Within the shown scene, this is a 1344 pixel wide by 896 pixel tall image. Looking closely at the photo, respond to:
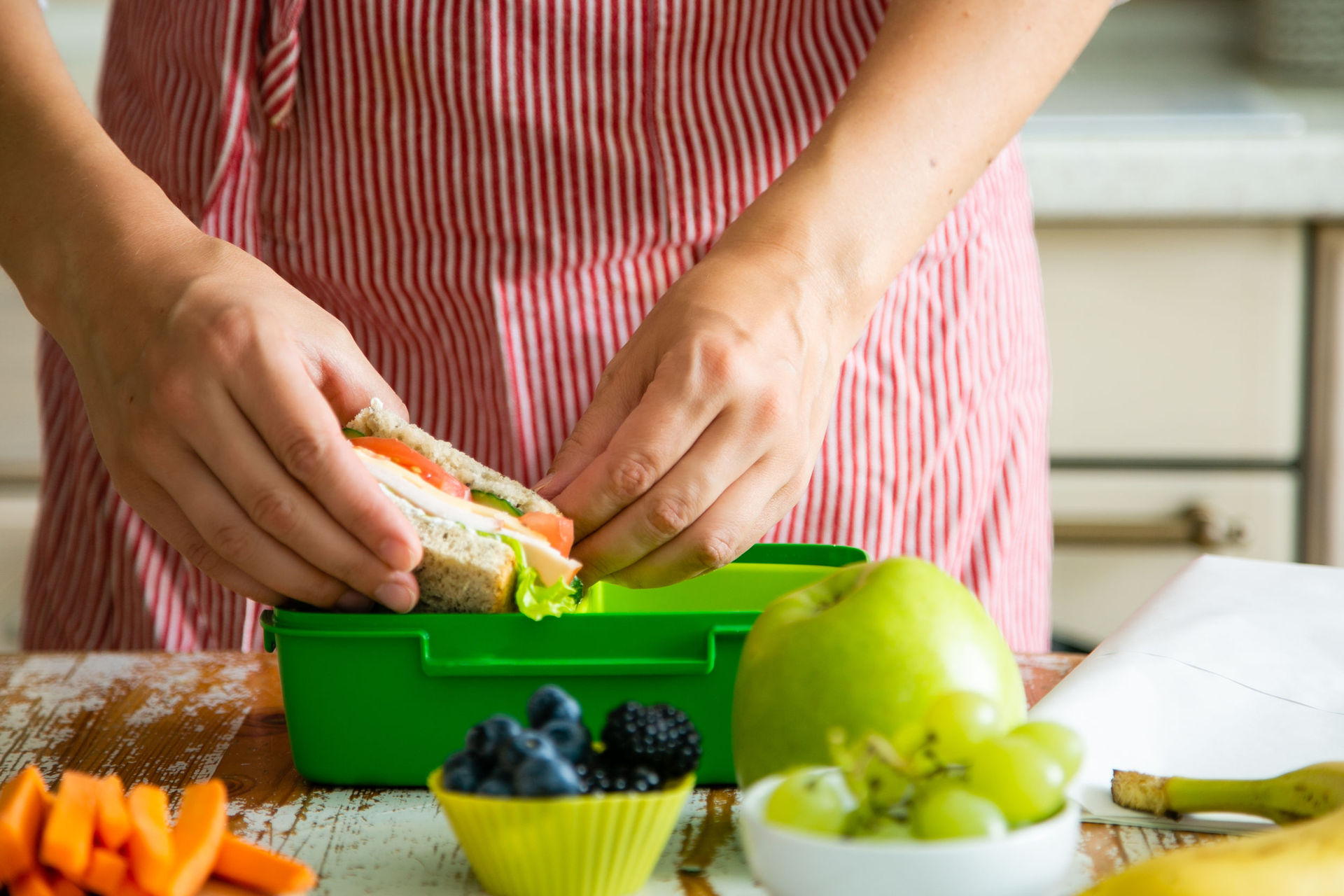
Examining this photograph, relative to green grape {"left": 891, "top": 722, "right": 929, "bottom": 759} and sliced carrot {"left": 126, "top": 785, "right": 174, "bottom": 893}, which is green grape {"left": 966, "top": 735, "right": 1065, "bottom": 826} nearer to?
green grape {"left": 891, "top": 722, "right": 929, "bottom": 759}

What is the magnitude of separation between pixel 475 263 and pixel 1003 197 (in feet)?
1.45

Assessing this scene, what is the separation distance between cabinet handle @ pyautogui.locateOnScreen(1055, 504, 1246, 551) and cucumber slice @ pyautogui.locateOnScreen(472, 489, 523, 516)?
98 cm

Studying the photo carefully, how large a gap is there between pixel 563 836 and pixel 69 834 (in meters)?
0.20

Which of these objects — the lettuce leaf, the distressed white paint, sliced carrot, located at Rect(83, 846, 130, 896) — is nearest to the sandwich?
the lettuce leaf

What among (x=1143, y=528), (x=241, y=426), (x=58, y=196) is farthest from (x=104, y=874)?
(x=1143, y=528)

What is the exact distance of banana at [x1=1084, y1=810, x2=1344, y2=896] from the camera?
1.49 ft

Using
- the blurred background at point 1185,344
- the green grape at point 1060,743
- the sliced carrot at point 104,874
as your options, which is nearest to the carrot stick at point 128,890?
the sliced carrot at point 104,874

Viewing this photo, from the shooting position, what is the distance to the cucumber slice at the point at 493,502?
719mm

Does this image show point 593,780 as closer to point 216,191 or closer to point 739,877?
point 739,877

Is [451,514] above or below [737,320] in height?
below

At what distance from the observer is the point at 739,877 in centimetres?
58

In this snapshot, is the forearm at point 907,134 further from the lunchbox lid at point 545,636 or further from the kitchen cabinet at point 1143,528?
the kitchen cabinet at point 1143,528

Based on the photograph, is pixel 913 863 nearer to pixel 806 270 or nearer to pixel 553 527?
pixel 553 527

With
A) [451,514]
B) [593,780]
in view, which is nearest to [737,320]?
[451,514]
